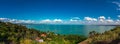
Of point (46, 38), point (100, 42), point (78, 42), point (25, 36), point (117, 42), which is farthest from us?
point (78, 42)

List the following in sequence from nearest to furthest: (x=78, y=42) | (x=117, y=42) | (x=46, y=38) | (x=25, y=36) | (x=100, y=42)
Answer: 1. (x=117, y=42)
2. (x=100, y=42)
3. (x=25, y=36)
4. (x=46, y=38)
5. (x=78, y=42)

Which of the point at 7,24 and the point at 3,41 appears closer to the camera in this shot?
the point at 3,41

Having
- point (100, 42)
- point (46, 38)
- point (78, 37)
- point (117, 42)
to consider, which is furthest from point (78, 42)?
point (117, 42)

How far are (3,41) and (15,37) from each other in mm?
698

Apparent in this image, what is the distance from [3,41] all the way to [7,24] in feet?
16.1

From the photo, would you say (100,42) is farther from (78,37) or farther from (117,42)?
(78,37)

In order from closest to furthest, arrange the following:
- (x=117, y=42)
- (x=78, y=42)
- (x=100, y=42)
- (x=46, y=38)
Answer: (x=117, y=42) < (x=100, y=42) < (x=46, y=38) < (x=78, y=42)

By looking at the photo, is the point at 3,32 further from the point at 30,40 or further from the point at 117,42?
the point at 117,42

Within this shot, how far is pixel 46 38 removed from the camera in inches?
650

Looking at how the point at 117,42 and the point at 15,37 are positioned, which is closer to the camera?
the point at 117,42

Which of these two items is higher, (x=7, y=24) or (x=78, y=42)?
(x=7, y=24)

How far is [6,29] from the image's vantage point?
17.5 meters

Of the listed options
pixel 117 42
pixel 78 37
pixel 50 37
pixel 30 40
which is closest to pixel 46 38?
pixel 50 37

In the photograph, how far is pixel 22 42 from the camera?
14422 millimetres
